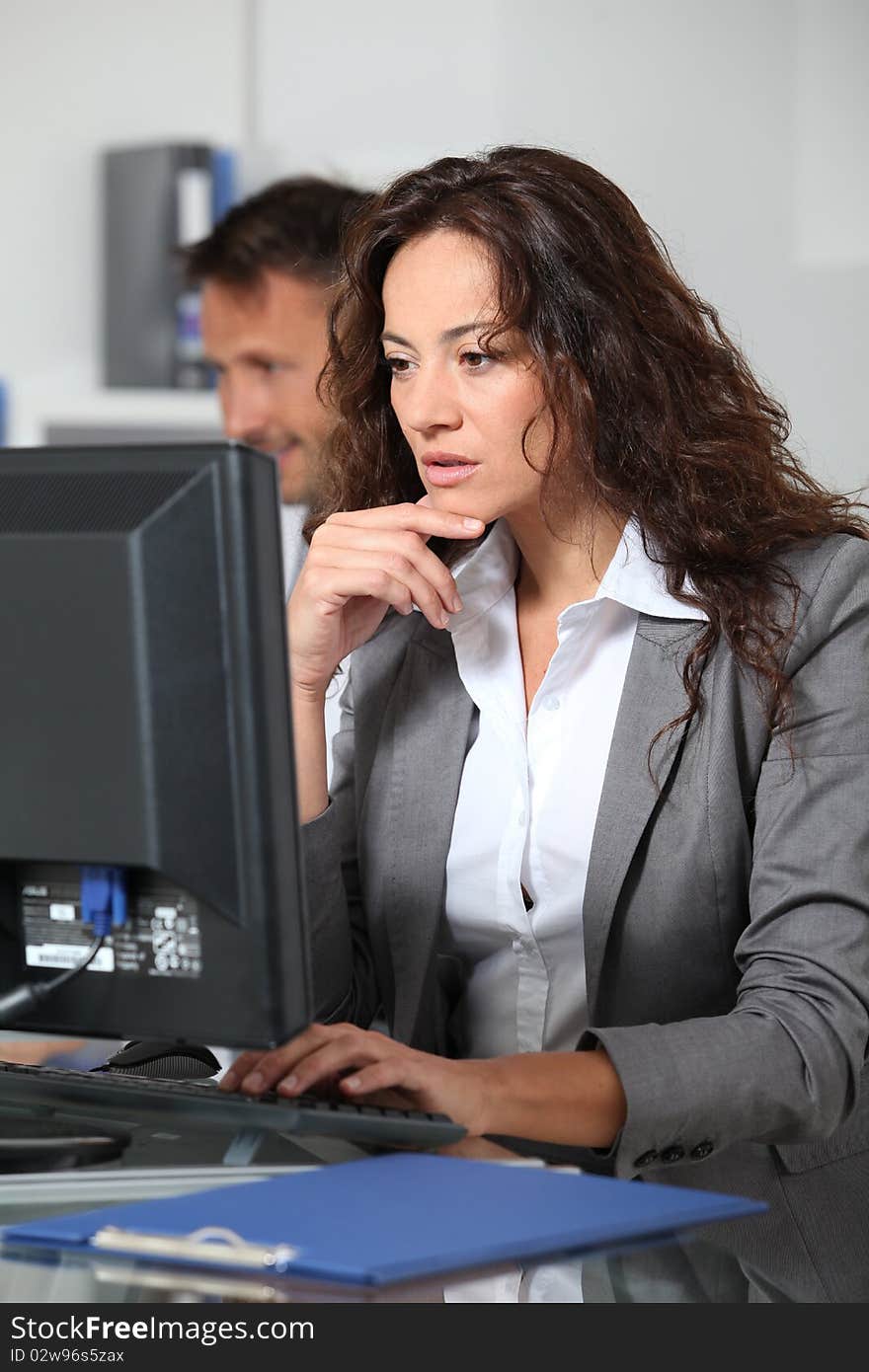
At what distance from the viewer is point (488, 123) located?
3541 millimetres

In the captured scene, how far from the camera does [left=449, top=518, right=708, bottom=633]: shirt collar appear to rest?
1519 millimetres

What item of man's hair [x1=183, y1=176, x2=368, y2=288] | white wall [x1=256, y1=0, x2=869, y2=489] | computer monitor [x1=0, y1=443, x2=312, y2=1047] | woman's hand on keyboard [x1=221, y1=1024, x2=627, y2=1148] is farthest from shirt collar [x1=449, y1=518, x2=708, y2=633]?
white wall [x1=256, y1=0, x2=869, y2=489]

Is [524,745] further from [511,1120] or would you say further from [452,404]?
[511,1120]

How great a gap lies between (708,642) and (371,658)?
0.39 metres

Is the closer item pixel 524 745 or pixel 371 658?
pixel 524 745

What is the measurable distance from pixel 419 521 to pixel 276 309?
166 cm

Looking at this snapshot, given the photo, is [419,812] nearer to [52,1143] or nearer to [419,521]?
[419,521]

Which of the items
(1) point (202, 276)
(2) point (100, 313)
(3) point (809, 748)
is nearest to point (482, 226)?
(3) point (809, 748)

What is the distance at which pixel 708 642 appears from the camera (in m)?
1.47

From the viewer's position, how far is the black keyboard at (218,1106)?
1.00m

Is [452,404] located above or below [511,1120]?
above

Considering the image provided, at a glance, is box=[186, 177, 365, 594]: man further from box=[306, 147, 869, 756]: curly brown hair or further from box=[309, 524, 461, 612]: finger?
box=[309, 524, 461, 612]: finger

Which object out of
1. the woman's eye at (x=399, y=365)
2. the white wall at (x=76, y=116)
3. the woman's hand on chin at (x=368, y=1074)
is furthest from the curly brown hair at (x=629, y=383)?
the white wall at (x=76, y=116)

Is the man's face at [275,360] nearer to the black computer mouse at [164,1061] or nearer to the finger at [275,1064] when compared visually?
the black computer mouse at [164,1061]
